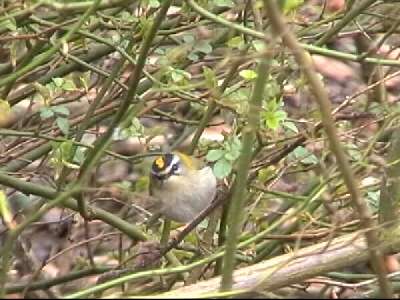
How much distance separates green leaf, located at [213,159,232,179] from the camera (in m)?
2.85

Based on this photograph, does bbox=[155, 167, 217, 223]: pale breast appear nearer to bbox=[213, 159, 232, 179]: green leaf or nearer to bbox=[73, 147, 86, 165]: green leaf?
bbox=[73, 147, 86, 165]: green leaf

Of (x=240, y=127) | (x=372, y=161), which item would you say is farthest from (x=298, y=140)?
(x=372, y=161)

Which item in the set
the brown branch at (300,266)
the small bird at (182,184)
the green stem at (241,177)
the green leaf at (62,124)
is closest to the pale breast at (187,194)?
the small bird at (182,184)

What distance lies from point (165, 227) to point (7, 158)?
577 millimetres

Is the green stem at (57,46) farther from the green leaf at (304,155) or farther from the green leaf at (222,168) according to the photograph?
the green leaf at (304,155)

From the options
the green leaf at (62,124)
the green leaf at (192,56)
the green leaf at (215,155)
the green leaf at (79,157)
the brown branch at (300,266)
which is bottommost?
the brown branch at (300,266)

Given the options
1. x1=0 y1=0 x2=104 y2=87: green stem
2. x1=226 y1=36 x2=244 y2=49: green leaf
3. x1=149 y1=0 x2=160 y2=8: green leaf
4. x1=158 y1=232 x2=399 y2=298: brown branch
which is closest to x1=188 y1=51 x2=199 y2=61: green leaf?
x1=226 y1=36 x2=244 y2=49: green leaf

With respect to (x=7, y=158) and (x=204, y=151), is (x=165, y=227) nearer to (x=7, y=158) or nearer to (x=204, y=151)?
(x=204, y=151)

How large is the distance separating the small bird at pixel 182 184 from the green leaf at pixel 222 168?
81 cm

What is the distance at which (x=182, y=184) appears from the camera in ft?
13.2

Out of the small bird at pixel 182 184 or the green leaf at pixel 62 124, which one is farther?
the small bird at pixel 182 184

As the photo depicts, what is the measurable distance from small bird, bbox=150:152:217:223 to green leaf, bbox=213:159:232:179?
0.81 m

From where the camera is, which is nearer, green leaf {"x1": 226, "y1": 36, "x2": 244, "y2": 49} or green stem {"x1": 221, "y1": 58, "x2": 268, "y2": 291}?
green stem {"x1": 221, "y1": 58, "x2": 268, "y2": 291}

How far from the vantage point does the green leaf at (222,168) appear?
2854 millimetres
